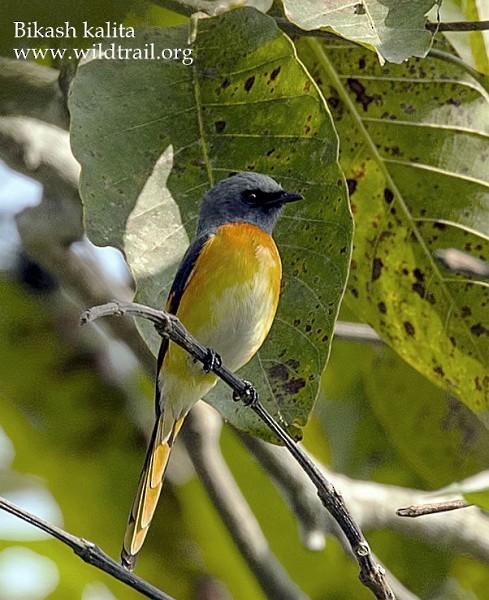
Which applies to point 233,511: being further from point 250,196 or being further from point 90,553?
point 90,553

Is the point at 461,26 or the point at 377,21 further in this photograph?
the point at 461,26

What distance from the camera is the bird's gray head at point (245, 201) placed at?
167cm

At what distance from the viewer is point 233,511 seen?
2348mm

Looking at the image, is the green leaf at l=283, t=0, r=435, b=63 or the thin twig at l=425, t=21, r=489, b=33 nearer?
the green leaf at l=283, t=0, r=435, b=63

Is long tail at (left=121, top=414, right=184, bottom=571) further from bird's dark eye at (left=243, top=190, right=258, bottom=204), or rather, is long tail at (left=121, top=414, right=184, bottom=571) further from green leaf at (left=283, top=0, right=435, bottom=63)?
green leaf at (left=283, top=0, right=435, bottom=63)

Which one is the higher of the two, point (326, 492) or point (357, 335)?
point (357, 335)

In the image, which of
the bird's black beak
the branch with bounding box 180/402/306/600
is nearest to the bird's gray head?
the bird's black beak

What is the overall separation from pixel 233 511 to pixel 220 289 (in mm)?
815

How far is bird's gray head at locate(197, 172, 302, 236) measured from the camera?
167 centimetres

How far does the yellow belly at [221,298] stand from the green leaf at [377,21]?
34 centimetres

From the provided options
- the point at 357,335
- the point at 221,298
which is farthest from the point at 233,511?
the point at 221,298

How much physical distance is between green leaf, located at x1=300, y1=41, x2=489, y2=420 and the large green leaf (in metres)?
0.41

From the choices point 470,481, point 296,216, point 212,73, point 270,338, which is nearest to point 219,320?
point 270,338

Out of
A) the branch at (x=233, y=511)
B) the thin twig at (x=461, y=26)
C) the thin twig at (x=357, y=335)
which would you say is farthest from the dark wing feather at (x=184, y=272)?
the thin twig at (x=357, y=335)
